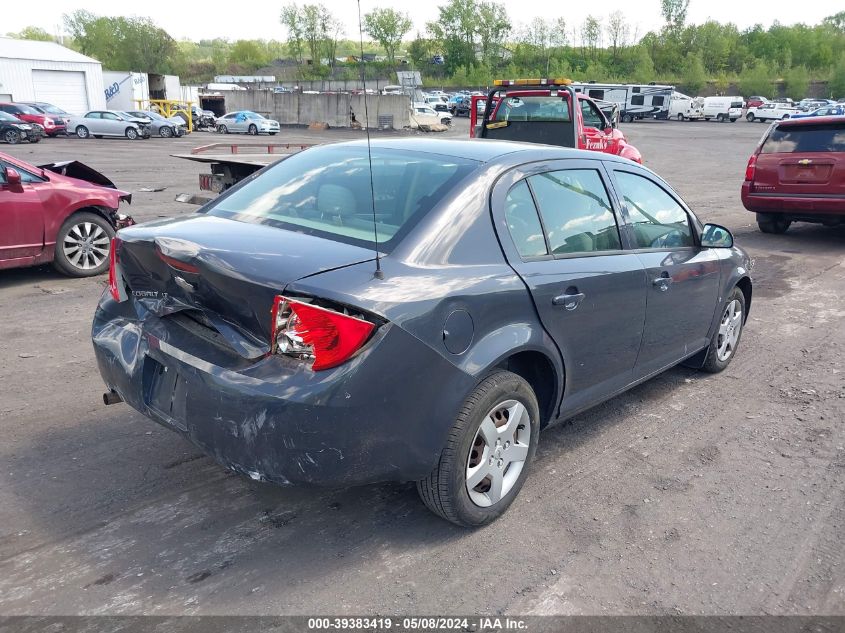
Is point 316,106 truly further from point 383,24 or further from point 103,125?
point 383,24

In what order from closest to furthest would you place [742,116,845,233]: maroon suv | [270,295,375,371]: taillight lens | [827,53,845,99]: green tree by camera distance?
[270,295,375,371]: taillight lens, [742,116,845,233]: maroon suv, [827,53,845,99]: green tree

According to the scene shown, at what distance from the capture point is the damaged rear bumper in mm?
2662

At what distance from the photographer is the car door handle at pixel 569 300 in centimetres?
341

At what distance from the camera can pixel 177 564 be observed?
2.96m

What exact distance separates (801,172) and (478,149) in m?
8.40

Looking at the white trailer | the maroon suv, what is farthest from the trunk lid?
the white trailer

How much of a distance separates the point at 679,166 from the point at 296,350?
23.3 metres

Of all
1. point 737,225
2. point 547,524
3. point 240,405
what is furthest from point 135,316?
point 737,225

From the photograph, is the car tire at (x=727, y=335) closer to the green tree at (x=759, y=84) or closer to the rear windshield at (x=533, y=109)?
the rear windshield at (x=533, y=109)

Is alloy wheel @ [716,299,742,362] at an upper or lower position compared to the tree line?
lower

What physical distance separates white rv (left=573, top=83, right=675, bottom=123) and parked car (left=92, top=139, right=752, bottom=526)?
57415 mm

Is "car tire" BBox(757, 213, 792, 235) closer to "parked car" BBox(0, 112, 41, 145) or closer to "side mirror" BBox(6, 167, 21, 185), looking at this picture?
"side mirror" BBox(6, 167, 21, 185)

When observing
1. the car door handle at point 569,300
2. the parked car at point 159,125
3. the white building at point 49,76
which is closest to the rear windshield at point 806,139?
the car door handle at point 569,300

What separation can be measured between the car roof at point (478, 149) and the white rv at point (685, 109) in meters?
63.3
